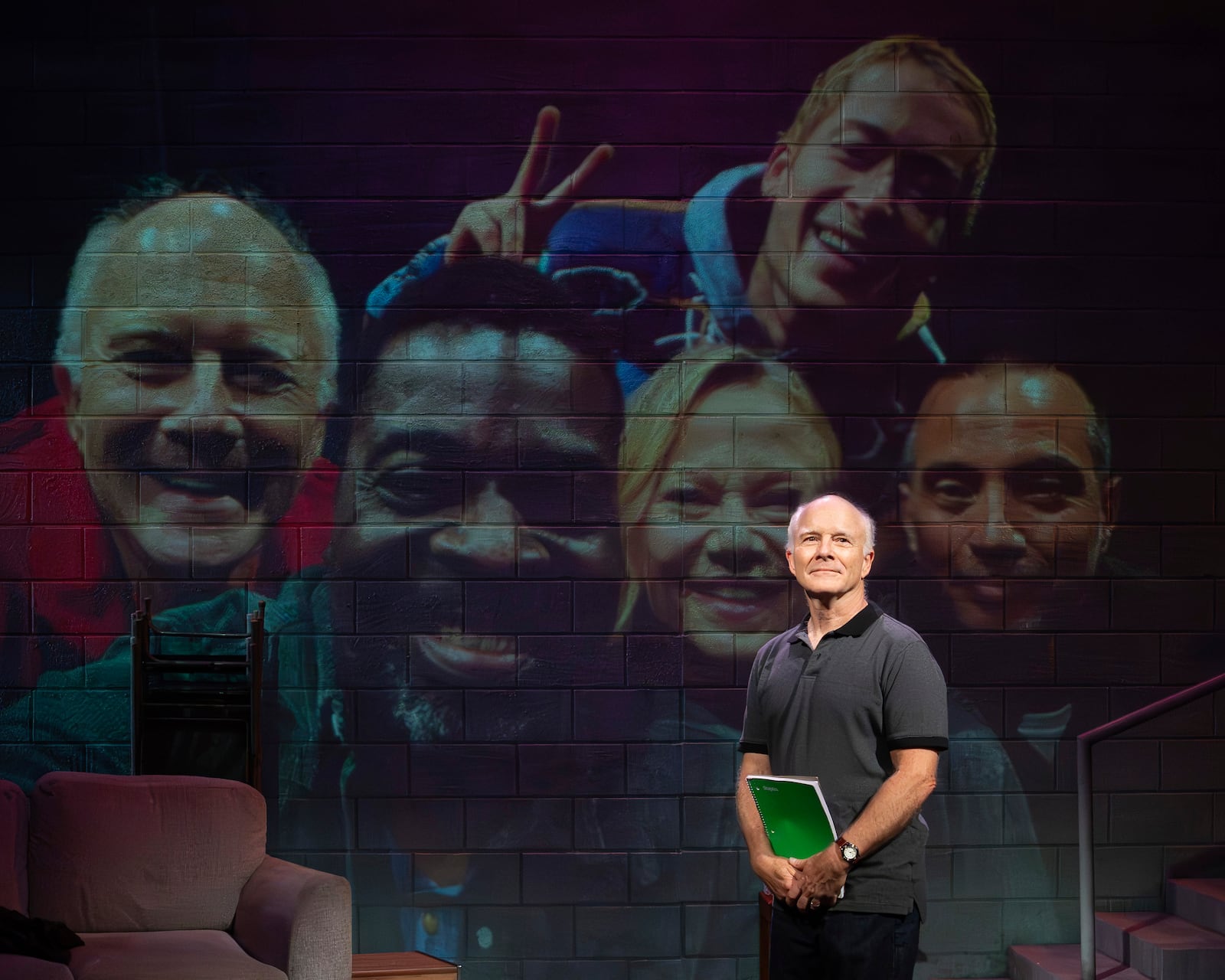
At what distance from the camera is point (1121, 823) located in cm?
438

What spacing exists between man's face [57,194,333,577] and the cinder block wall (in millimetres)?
129

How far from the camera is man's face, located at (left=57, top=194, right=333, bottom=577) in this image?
170 inches

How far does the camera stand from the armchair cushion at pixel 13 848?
3.50 meters

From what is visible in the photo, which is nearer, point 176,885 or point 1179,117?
point 176,885

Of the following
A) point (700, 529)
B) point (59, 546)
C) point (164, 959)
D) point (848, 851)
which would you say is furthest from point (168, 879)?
point (848, 851)

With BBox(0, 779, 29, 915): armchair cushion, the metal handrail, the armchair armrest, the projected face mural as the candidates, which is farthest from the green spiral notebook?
BBox(0, 779, 29, 915): armchair cushion

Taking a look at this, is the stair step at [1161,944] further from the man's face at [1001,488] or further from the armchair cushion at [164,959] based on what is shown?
the armchair cushion at [164,959]

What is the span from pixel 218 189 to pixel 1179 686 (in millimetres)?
3774

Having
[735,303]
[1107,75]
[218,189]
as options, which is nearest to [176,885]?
[218,189]

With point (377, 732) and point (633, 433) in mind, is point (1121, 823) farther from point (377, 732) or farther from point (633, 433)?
point (377, 732)

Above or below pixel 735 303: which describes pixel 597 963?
below

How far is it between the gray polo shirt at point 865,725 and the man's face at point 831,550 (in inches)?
3.1

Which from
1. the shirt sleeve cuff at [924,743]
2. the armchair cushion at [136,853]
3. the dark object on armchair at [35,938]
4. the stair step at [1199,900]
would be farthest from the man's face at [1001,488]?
the dark object on armchair at [35,938]

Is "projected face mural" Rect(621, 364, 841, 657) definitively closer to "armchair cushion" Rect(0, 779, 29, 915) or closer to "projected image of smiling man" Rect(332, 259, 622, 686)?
"projected image of smiling man" Rect(332, 259, 622, 686)
